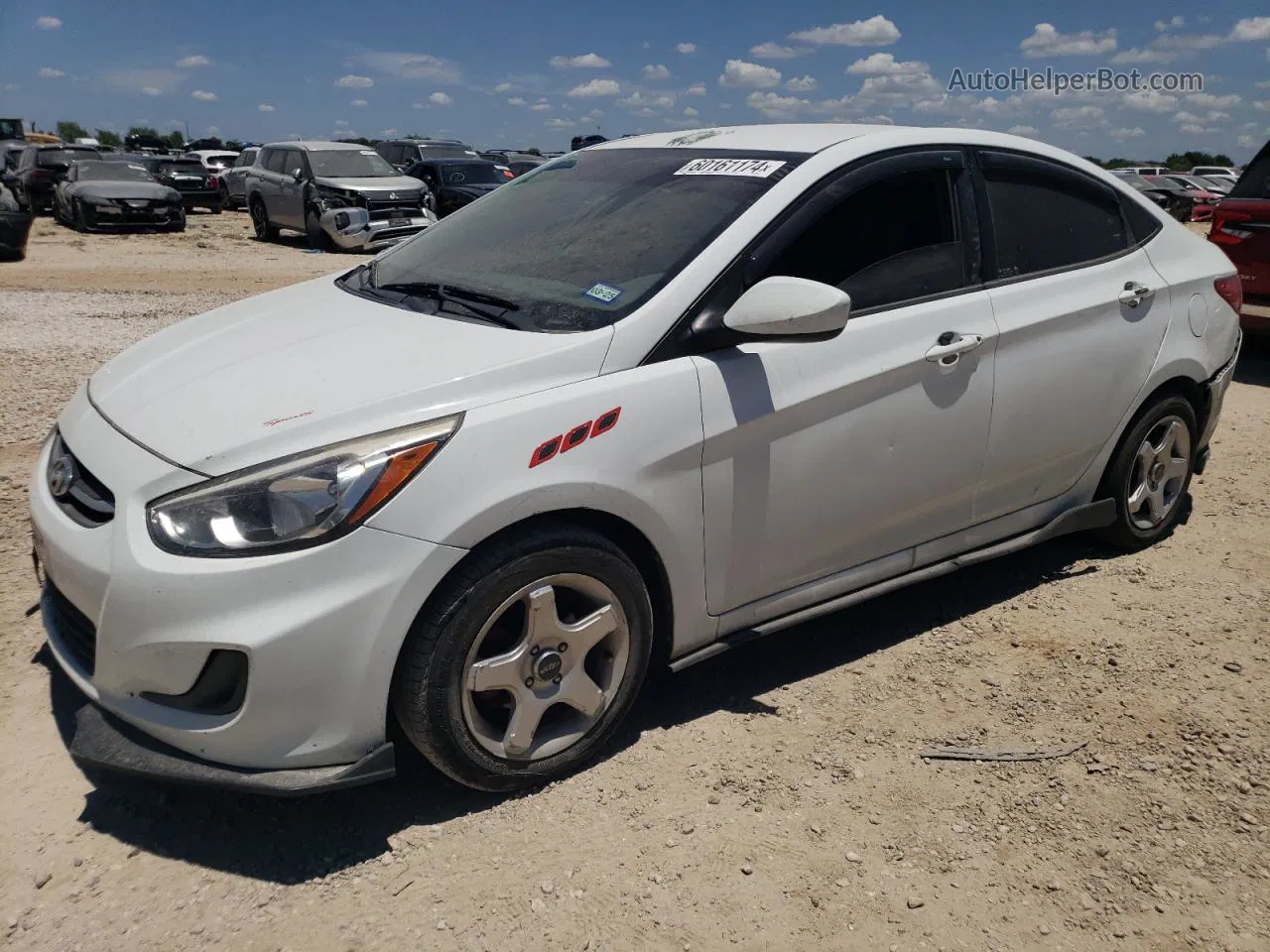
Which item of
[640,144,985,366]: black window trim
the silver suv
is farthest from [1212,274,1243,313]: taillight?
the silver suv

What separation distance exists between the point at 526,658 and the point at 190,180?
26221 mm

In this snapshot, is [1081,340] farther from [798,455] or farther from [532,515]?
[532,515]

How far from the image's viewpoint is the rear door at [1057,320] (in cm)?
346

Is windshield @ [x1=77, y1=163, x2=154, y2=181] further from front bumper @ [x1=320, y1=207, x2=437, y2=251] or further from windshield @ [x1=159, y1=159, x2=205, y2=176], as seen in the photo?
front bumper @ [x1=320, y1=207, x2=437, y2=251]

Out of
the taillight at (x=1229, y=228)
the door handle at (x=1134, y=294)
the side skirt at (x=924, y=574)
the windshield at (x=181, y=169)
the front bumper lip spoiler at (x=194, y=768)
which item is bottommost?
the side skirt at (x=924, y=574)

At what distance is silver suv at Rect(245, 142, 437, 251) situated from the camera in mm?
15375

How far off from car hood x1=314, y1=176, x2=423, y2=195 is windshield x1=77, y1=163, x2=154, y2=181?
5.47m

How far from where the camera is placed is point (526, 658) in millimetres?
2590

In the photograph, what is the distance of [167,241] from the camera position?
1781 cm

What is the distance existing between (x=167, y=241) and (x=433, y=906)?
18.1m

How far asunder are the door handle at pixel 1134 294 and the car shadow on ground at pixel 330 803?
161 centimetres

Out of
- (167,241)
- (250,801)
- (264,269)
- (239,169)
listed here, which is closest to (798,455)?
(250,801)

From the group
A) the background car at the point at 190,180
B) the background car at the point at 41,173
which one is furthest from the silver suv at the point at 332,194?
the background car at the point at 190,180

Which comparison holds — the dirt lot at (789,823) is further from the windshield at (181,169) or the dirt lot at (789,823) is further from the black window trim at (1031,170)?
the windshield at (181,169)
